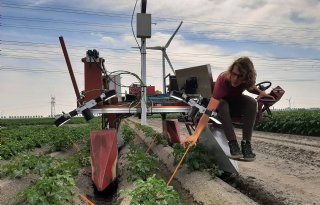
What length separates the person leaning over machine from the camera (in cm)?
587

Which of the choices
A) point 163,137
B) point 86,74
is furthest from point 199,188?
point 163,137

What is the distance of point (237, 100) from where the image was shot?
647cm

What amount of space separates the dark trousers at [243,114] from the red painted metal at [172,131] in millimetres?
5582

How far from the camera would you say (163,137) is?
41.8 feet

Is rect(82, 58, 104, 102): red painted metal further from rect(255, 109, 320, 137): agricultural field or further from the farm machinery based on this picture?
rect(255, 109, 320, 137): agricultural field

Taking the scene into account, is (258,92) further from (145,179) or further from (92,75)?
(92,75)

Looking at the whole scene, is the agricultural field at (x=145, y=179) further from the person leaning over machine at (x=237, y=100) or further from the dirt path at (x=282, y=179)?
the person leaning over machine at (x=237, y=100)

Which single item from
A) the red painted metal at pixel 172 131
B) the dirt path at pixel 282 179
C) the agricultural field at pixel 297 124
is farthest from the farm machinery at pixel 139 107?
the agricultural field at pixel 297 124

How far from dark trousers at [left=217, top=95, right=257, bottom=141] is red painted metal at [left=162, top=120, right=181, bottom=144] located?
18.3 ft

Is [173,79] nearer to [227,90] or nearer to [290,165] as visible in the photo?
[290,165]

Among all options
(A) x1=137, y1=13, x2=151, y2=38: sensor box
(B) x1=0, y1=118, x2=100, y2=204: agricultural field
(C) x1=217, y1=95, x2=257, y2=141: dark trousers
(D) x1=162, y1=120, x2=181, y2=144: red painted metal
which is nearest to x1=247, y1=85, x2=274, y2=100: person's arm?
(C) x1=217, y1=95, x2=257, y2=141: dark trousers

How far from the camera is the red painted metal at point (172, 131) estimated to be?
1204cm

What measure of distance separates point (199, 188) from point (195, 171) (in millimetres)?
878

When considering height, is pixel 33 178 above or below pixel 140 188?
below
